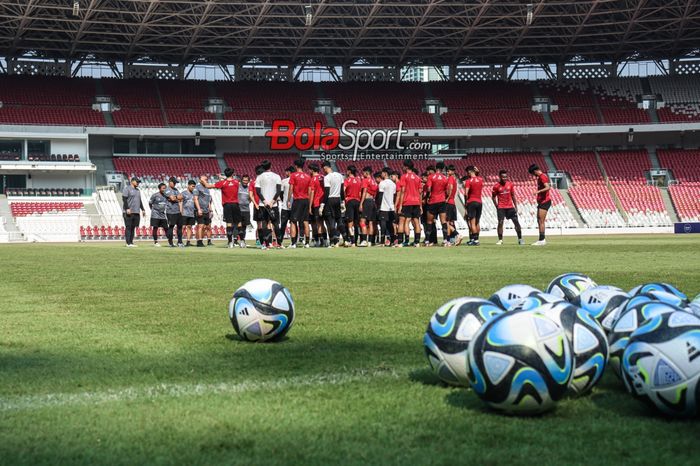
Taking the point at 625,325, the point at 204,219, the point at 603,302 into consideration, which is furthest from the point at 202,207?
the point at 625,325

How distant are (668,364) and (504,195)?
19330 millimetres

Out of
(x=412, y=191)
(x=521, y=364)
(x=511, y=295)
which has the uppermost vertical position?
(x=412, y=191)

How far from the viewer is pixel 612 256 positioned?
16.4 metres

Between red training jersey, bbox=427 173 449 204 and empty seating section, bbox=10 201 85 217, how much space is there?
2694 cm

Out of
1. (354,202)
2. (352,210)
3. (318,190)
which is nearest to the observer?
(318,190)

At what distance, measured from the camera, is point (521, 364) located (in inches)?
143

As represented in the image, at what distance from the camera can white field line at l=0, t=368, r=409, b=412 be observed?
4.19 meters

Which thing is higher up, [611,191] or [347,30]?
[347,30]

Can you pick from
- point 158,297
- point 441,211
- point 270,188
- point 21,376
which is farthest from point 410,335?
point 441,211

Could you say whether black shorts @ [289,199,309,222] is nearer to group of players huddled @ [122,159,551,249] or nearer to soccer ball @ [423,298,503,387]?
group of players huddled @ [122,159,551,249]

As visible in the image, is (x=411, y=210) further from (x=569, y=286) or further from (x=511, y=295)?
(x=511, y=295)

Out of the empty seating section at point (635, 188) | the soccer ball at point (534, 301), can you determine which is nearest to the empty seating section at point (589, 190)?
the empty seating section at point (635, 188)

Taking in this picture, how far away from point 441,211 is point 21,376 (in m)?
17.9

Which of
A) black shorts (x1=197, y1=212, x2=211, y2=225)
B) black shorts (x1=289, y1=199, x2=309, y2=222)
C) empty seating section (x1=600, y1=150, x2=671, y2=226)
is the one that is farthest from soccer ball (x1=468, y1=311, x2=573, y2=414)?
empty seating section (x1=600, y1=150, x2=671, y2=226)
